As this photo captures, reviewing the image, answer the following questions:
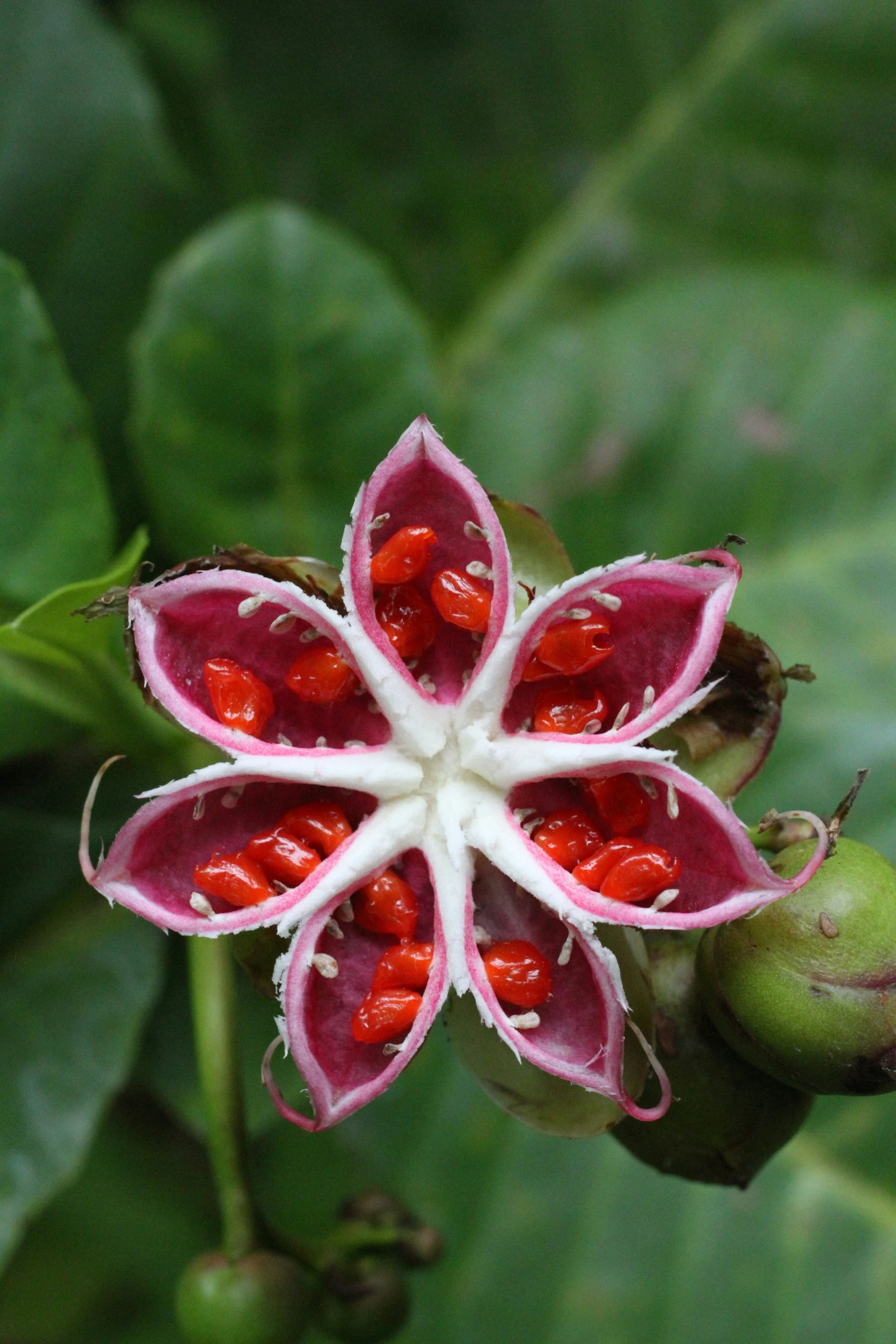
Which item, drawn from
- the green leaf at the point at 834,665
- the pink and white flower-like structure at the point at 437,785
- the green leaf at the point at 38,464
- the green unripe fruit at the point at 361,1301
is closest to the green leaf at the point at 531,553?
the pink and white flower-like structure at the point at 437,785

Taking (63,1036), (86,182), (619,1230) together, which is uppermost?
(86,182)

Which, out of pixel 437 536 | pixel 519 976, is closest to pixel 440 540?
pixel 437 536

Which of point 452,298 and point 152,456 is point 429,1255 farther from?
point 452,298

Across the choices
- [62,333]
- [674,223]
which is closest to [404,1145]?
[62,333]

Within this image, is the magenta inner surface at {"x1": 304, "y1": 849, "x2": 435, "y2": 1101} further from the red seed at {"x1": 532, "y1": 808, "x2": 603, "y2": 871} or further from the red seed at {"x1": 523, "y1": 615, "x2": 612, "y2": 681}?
the red seed at {"x1": 523, "y1": 615, "x2": 612, "y2": 681}

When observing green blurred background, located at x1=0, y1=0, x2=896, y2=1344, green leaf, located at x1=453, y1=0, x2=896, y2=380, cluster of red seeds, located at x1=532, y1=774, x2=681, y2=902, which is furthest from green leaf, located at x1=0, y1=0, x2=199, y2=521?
cluster of red seeds, located at x1=532, y1=774, x2=681, y2=902

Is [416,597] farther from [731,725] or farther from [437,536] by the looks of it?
[731,725]

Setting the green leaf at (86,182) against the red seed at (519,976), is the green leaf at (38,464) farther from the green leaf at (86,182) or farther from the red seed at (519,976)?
the red seed at (519,976)
